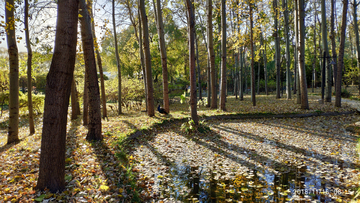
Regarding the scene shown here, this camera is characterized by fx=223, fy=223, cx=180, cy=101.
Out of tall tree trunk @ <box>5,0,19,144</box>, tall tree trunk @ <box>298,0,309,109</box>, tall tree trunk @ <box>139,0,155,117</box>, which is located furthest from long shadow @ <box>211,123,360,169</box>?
tall tree trunk @ <box>5,0,19,144</box>

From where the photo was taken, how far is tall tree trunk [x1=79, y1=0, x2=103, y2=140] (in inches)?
257

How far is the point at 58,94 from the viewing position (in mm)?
3211

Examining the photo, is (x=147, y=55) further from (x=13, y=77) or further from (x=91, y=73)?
(x=13, y=77)

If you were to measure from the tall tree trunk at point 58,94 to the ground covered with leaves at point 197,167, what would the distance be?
39 cm

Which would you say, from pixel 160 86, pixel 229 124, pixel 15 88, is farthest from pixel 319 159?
pixel 160 86

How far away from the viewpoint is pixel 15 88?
7668mm

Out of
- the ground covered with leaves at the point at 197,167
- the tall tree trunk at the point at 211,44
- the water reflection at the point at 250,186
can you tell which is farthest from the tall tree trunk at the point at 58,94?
the tall tree trunk at the point at 211,44

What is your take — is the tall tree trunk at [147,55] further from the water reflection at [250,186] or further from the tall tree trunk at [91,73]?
the water reflection at [250,186]

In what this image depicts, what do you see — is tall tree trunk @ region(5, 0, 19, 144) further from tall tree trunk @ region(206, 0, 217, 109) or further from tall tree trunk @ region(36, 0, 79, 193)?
tall tree trunk @ region(206, 0, 217, 109)

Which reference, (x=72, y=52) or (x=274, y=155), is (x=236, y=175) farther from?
(x=72, y=52)

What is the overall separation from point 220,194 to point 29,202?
9.51 feet

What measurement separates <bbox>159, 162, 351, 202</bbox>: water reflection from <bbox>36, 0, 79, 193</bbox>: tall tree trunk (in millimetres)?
1806

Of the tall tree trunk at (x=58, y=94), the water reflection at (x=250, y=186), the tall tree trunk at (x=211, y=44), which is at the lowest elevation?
the water reflection at (x=250, y=186)

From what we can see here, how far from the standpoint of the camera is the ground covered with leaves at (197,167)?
147 inches
